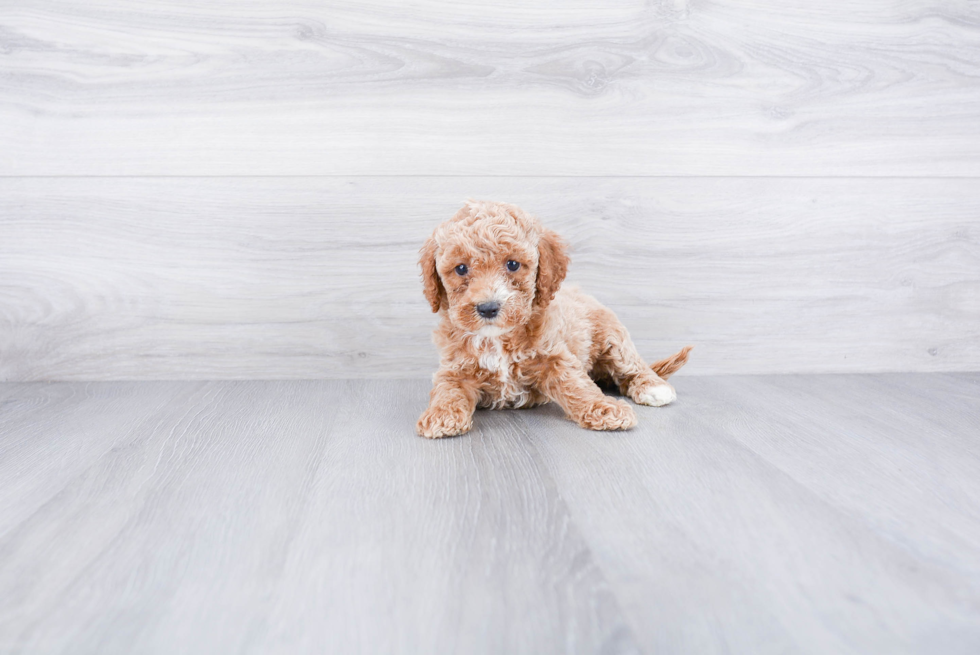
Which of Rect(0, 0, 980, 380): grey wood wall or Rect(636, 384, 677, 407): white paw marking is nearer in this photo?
Rect(636, 384, 677, 407): white paw marking

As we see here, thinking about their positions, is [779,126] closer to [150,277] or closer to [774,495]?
[774,495]

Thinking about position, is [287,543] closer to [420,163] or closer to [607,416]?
[607,416]

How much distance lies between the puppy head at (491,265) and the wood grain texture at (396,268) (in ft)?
1.51

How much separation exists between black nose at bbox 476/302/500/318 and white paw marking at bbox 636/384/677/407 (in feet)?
1.66

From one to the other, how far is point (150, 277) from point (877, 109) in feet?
6.91

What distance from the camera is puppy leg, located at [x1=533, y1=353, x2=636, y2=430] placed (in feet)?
4.38

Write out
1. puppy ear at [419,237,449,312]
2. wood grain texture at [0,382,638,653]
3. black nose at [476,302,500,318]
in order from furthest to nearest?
1. puppy ear at [419,237,449,312]
2. black nose at [476,302,500,318]
3. wood grain texture at [0,382,638,653]

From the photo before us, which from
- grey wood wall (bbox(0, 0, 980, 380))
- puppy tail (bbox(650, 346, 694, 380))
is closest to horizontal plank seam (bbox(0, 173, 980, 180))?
grey wood wall (bbox(0, 0, 980, 380))

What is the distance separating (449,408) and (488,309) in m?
0.24

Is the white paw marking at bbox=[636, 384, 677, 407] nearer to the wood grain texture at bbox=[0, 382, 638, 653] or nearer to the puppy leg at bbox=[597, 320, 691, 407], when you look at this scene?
the puppy leg at bbox=[597, 320, 691, 407]

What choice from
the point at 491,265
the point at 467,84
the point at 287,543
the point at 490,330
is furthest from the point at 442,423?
the point at 467,84

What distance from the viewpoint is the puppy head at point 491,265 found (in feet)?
4.15

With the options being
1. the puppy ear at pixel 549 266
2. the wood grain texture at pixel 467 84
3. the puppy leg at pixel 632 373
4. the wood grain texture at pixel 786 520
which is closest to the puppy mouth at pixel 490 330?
the puppy ear at pixel 549 266

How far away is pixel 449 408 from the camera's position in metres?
1.33
